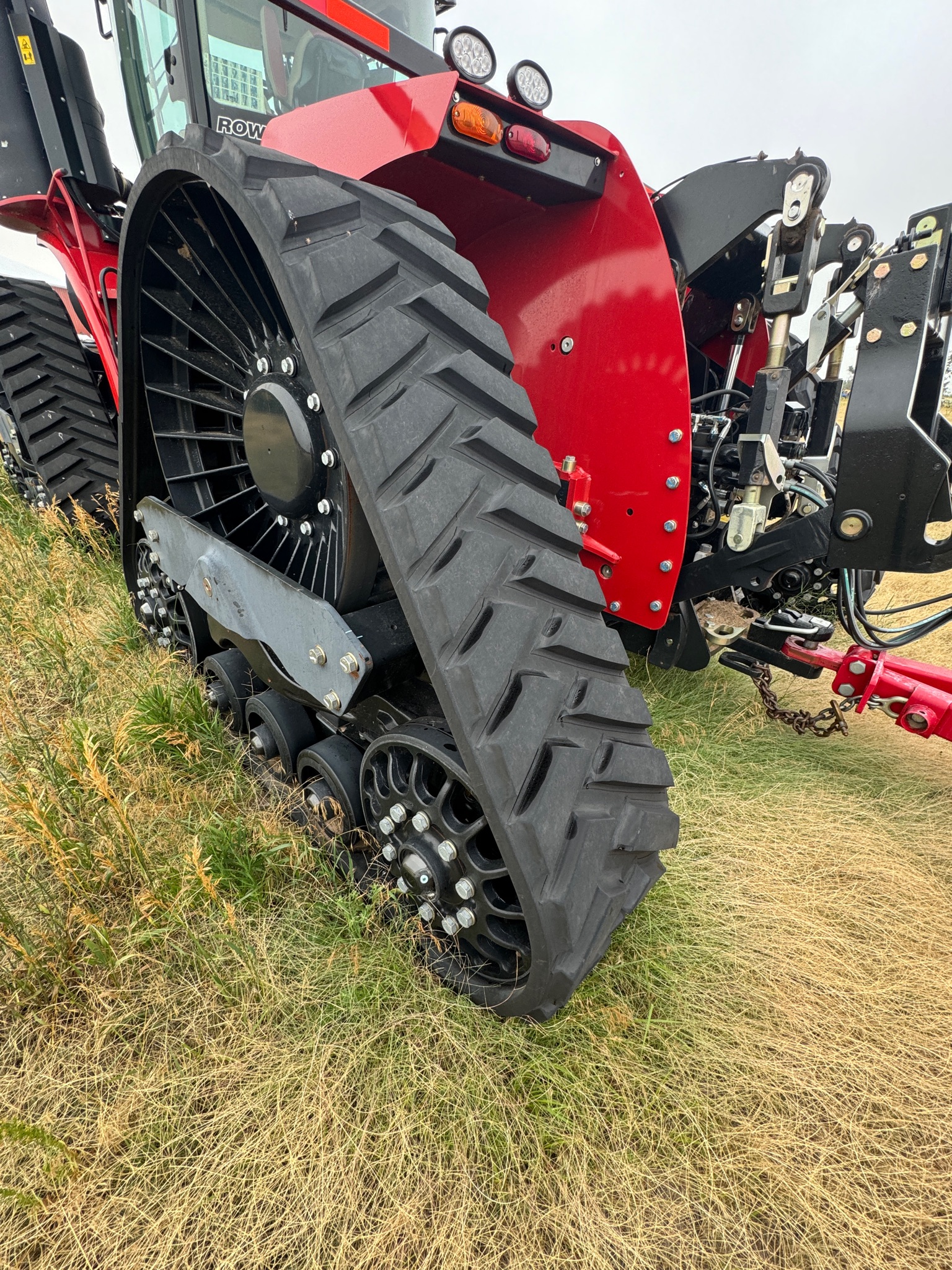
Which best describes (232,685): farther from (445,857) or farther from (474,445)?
(474,445)

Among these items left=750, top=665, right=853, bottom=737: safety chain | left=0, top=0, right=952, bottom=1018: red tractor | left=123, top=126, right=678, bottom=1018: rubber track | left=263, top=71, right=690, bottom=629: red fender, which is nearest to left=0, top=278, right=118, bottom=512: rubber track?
left=0, top=0, right=952, bottom=1018: red tractor

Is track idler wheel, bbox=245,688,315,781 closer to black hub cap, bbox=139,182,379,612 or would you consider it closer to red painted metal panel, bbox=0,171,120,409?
black hub cap, bbox=139,182,379,612

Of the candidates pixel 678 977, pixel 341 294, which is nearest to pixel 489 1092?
pixel 678 977

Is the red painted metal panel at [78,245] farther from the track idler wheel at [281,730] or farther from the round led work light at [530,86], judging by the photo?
the round led work light at [530,86]

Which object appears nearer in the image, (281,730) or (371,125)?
(371,125)

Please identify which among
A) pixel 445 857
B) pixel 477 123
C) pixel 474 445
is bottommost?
pixel 445 857

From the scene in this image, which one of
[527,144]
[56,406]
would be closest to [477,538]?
[527,144]

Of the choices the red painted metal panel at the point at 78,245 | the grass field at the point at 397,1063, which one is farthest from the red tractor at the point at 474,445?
the red painted metal panel at the point at 78,245

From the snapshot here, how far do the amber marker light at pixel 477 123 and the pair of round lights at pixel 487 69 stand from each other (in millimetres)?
52

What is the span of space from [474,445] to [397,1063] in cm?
122

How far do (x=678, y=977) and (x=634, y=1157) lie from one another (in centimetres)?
43

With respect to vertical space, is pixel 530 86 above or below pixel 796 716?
above

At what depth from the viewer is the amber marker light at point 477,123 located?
1.35 metres

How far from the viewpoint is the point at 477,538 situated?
1.15m
